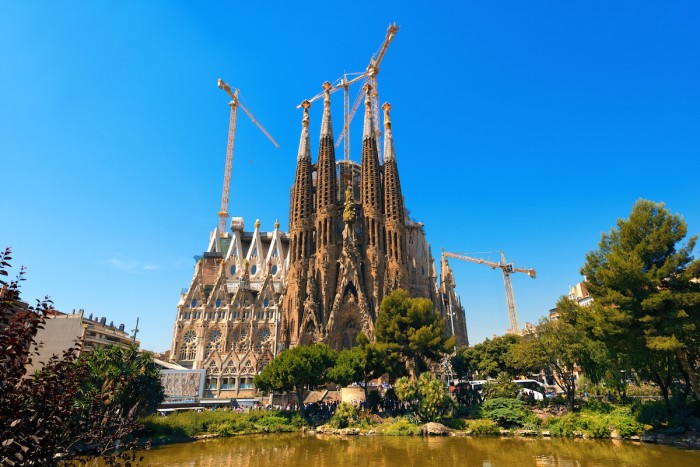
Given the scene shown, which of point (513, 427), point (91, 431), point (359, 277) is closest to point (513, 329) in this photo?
point (359, 277)

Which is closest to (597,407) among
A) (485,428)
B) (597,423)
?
(597,423)

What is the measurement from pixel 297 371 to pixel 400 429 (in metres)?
8.46

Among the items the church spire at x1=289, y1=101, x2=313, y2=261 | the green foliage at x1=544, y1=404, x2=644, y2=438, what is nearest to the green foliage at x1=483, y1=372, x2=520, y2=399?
the green foliage at x1=544, y1=404, x2=644, y2=438

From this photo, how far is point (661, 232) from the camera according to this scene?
21.5 meters

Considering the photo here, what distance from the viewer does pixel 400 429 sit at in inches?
1045

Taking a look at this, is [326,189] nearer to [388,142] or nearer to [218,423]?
[388,142]

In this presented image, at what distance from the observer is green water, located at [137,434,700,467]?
17531 mm

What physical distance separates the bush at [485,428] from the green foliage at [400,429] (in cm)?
358

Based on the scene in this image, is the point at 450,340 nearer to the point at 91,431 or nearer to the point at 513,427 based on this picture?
the point at 513,427

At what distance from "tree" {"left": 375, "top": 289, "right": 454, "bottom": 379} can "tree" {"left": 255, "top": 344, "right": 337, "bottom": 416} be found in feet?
18.4

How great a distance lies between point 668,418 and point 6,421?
28135mm

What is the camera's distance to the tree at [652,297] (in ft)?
66.1

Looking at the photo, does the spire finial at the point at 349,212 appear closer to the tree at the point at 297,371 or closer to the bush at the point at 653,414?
the tree at the point at 297,371

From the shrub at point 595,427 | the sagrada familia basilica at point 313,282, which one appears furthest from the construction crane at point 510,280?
the shrub at point 595,427
